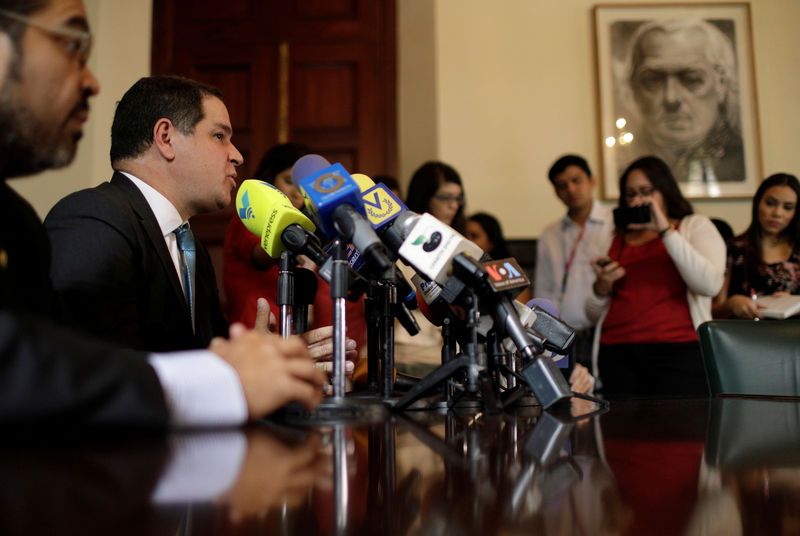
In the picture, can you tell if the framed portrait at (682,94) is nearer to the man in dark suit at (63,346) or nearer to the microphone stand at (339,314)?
the microphone stand at (339,314)

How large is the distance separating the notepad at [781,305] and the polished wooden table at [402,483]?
1744 millimetres

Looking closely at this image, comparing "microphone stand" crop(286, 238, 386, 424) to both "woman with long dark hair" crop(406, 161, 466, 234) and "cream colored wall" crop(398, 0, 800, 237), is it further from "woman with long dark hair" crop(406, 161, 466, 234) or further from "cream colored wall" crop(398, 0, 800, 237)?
"cream colored wall" crop(398, 0, 800, 237)

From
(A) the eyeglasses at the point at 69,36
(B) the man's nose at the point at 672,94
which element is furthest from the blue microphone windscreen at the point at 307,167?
(B) the man's nose at the point at 672,94

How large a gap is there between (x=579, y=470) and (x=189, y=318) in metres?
0.98

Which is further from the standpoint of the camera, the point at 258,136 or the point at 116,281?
the point at 258,136

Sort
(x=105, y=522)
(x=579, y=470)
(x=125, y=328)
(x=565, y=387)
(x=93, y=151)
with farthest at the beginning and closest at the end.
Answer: (x=93, y=151)
(x=125, y=328)
(x=565, y=387)
(x=579, y=470)
(x=105, y=522)

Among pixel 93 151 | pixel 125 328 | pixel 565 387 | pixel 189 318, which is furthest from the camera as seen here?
pixel 93 151

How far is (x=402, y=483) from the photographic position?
554 mm

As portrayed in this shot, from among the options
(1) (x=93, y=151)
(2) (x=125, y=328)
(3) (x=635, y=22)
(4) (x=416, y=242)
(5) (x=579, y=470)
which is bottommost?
(5) (x=579, y=470)

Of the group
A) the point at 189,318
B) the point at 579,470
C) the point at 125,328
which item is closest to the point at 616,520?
the point at 579,470

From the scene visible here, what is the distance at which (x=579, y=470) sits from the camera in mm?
606

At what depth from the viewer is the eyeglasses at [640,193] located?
258 cm

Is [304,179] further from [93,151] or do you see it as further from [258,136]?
[258,136]

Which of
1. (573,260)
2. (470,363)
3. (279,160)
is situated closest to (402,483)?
(470,363)
